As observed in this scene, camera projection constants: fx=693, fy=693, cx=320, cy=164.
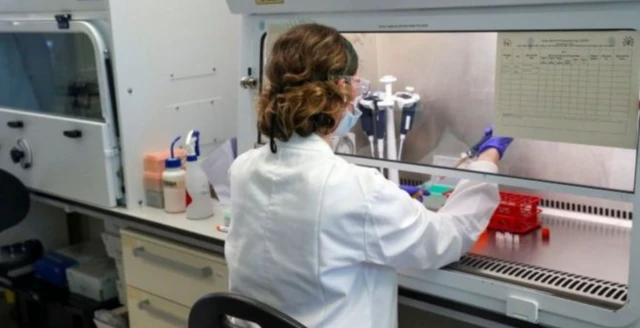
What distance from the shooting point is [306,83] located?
1.29 metres

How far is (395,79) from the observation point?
183 centimetres

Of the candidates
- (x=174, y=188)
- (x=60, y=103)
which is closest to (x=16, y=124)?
(x=60, y=103)

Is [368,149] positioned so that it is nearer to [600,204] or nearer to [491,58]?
[491,58]

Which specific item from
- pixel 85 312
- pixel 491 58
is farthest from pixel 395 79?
pixel 85 312

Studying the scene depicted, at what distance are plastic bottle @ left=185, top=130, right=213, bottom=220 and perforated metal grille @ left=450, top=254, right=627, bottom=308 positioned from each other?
0.92 metres

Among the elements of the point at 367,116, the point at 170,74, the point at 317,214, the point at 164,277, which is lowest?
the point at 164,277

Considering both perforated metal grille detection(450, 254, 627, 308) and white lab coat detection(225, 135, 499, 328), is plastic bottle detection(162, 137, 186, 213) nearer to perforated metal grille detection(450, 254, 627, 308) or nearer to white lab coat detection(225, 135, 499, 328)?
white lab coat detection(225, 135, 499, 328)

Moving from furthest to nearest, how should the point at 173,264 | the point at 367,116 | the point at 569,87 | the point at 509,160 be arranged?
the point at 173,264, the point at 367,116, the point at 509,160, the point at 569,87

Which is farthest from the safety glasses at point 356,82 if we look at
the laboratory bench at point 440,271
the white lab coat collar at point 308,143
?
the laboratory bench at point 440,271

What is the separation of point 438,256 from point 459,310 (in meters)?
0.15

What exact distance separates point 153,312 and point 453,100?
1.17 metres

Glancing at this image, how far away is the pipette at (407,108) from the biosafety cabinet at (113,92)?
0.89m

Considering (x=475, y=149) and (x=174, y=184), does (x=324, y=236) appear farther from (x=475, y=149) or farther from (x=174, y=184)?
(x=174, y=184)

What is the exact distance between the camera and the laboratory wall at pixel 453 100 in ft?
5.12
